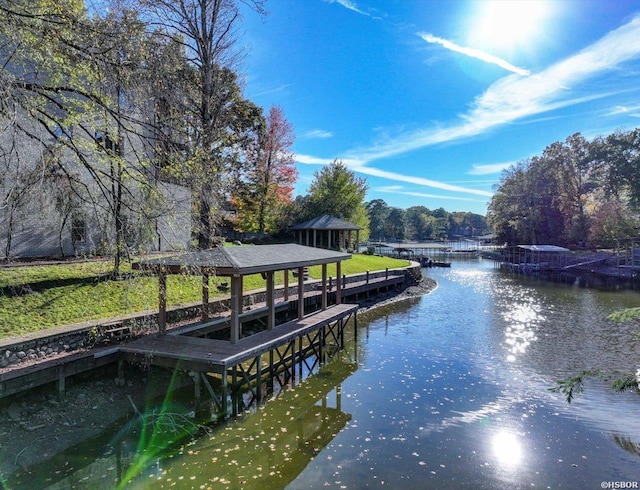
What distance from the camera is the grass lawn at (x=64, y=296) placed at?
8758 millimetres

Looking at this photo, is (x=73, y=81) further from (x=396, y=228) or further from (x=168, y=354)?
(x=396, y=228)

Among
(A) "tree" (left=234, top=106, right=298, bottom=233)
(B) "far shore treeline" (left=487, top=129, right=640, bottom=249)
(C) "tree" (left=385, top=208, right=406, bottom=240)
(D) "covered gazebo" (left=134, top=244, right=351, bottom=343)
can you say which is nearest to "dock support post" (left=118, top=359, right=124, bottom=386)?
(D) "covered gazebo" (left=134, top=244, right=351, bottom=343)

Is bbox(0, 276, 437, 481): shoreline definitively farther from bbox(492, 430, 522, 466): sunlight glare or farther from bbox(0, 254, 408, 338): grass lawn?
bbox(492, 430, 522, 466): sunlight glare

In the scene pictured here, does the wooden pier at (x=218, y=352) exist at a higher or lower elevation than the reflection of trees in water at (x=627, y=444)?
higher

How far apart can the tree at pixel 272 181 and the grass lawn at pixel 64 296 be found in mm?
20152

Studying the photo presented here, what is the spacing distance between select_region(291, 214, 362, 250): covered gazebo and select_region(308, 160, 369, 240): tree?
264cm

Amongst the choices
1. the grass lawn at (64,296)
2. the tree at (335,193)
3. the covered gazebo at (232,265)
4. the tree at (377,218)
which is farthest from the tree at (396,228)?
the grass lawn at (64,296)

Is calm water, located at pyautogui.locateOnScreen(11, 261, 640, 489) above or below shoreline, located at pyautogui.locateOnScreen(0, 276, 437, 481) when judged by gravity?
below

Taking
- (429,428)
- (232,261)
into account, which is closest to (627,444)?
(429,428)

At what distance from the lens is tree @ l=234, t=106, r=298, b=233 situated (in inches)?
1307

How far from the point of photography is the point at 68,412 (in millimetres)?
7230

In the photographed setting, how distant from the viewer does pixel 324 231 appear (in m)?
36.0

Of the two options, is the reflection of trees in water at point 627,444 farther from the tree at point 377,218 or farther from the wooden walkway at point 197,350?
the tree at point 377,218

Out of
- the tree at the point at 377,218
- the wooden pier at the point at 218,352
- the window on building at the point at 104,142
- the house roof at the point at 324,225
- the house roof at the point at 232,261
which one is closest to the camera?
the window on building at the point at 104,142
